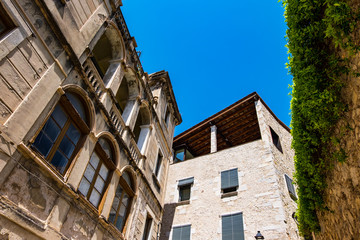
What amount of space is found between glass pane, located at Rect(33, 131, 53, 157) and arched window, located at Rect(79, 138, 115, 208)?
1.50m

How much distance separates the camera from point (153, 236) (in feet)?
33.1

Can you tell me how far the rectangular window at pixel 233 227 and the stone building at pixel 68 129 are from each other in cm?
339

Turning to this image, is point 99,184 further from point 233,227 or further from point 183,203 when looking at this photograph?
point 183,203

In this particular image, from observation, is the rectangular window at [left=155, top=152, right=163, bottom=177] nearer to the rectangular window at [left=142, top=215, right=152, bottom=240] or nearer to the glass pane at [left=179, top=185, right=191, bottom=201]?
the rectangular window at [left=142, top=215, right=152, bottom=240]

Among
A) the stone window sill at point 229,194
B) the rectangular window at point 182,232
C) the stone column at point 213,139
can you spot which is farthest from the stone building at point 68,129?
the stone column at point 213,139

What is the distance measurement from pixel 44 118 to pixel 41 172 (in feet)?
3.95

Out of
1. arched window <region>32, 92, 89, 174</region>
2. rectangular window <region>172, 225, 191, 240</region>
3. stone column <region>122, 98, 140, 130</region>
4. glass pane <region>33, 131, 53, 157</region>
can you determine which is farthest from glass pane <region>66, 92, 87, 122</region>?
rectangular window <region>172, 225, 191, 240</region>

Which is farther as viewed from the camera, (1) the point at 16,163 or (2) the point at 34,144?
(2) the point at 34,144

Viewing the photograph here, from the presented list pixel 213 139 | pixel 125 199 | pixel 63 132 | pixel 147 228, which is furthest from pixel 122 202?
pixel 213 139

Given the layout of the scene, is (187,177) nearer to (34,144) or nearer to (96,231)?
(96,231)

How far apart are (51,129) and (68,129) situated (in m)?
0.60

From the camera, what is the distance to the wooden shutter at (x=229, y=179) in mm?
12840

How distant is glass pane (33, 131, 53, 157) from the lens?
17.1ft

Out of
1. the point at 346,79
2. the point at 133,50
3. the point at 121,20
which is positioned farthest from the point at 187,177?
the point at 346,79
